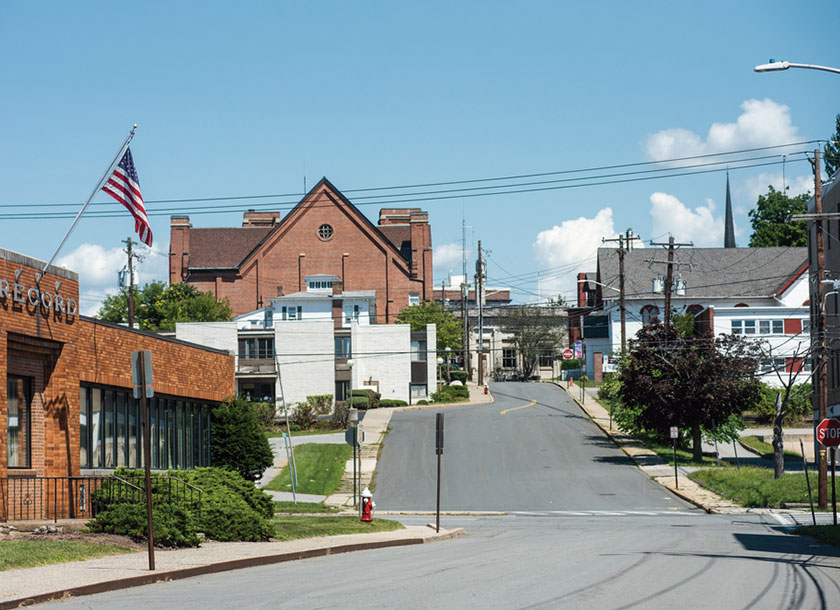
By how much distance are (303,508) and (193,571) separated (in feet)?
66.3

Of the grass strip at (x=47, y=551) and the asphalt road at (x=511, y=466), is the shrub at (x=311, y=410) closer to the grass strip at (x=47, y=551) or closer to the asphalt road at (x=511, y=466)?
the asphalt road at (x=511, y=466)

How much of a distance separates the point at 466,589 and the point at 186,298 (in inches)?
3414

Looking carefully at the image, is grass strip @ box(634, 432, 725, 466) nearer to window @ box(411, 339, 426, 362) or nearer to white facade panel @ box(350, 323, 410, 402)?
white facade panel @ box(350, 323, 410, 402)

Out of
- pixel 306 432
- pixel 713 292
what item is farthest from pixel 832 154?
pixel 306 432

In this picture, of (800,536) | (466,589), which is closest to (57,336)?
(466,589)

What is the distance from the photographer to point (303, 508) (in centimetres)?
3534

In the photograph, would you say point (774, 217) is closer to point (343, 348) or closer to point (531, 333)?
point (531, 333)

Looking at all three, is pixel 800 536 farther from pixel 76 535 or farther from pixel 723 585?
pixel 76 535

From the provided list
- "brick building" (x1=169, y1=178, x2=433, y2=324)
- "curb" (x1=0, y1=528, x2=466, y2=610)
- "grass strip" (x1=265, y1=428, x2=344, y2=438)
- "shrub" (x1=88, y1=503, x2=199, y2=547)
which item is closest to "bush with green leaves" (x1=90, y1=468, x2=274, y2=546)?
"shrub" (x1=88, y1=503, x2=199, y2=547)

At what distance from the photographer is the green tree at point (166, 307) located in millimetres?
92875

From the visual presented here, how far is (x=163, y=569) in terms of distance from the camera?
48.8ft

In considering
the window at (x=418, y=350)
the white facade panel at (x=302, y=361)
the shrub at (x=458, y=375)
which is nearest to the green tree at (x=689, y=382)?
the white facade panel at (x=302, y=361)

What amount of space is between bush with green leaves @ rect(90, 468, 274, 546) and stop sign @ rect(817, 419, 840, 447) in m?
13.6

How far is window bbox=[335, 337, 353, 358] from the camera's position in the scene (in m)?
77.8
